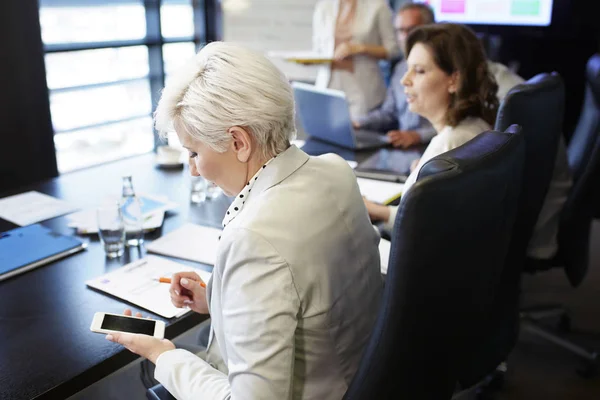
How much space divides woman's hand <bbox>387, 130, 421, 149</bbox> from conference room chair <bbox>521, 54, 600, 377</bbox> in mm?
652

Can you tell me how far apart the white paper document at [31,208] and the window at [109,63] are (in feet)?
4.59

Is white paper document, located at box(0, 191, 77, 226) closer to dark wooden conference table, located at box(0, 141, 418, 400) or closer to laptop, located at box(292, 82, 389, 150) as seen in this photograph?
dark wooden conference table, located at box(0, 141, 418, 400)

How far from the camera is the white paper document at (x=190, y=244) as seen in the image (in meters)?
1.58

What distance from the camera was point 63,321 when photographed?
1267mm

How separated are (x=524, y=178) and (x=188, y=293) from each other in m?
0.89

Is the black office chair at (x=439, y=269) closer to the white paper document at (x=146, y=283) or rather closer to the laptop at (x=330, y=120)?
the white paper document at (x=146, y=283)

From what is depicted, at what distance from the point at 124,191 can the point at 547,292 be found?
2.23 m

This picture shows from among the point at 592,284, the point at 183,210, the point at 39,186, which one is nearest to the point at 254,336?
the point at 183,210

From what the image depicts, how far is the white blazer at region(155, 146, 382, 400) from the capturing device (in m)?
0.95

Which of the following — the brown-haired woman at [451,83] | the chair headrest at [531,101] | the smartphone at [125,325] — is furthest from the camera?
the brown-haired woman at [451,83]

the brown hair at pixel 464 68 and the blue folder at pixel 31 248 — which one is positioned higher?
the brown hair at pixel 464 68

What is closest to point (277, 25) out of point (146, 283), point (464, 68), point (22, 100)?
point (22, 100)

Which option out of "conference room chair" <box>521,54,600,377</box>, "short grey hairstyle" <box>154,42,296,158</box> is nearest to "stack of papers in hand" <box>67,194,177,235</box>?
"short grey hairstyle" <box>154,42,296,158</box>

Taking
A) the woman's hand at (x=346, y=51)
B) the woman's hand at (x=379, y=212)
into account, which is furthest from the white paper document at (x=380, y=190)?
the woman's hand at (x=346, y=51)
